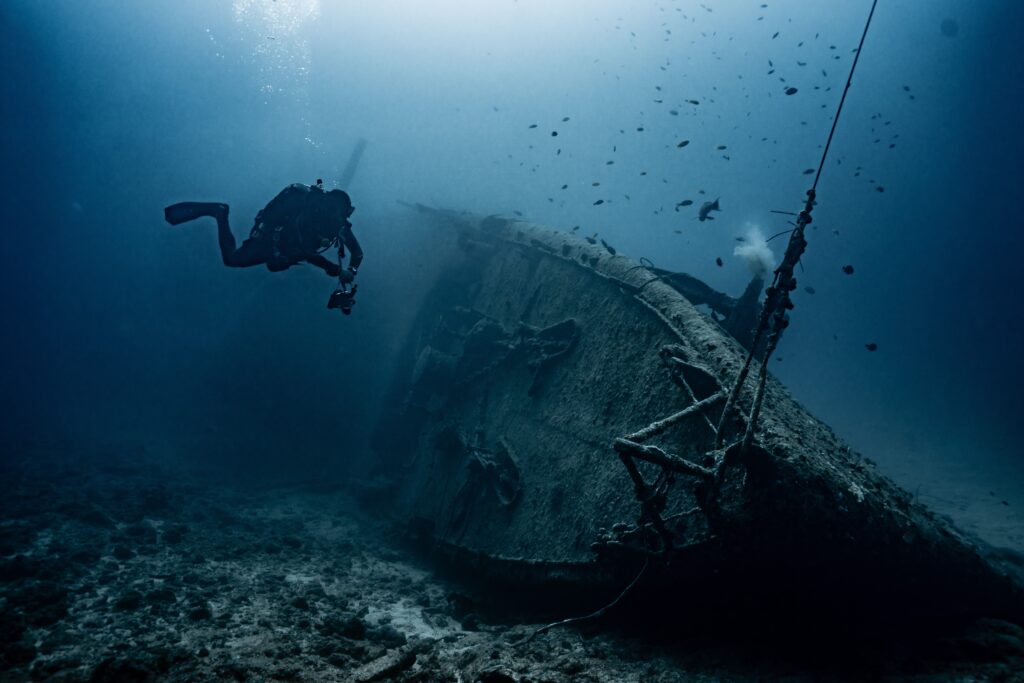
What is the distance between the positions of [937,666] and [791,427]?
1837mm

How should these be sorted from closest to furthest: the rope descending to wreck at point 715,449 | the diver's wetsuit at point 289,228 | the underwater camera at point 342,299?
the rope descending to wreck at point 715,449, the underwater camera at point 342,299, the diver's wetsuit at point 289,228

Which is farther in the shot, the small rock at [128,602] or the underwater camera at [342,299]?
the small rock at [128,602]

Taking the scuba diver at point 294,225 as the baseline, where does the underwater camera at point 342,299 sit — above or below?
below

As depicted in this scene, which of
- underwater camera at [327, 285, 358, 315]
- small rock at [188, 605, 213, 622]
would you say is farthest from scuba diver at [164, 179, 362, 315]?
small rock at [188, 605, 213, 622]

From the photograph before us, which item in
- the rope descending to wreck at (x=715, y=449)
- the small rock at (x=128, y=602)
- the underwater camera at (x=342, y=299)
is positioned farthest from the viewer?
the small rock at (x=128, y=602)

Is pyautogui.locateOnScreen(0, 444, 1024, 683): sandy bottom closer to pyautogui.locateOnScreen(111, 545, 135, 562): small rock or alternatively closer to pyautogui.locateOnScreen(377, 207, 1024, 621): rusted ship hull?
pyautogui.locateOnScreen(111, 545, 135, 562): small rock

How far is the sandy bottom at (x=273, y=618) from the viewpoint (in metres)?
3.51

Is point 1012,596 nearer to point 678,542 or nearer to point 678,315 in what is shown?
point 678,542

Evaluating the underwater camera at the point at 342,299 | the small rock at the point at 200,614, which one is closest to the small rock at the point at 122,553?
the small rock at the point at 200,614

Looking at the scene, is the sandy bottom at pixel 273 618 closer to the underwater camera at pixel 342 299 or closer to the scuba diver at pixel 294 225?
the underwater camera at pixel 342 299

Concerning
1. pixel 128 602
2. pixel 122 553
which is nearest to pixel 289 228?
pixel 128 602

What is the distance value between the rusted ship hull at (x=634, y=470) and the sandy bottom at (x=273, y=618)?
19.2 inches

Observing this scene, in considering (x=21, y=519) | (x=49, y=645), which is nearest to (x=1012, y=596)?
(x=49, y=645)

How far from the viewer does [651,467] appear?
463 cm
